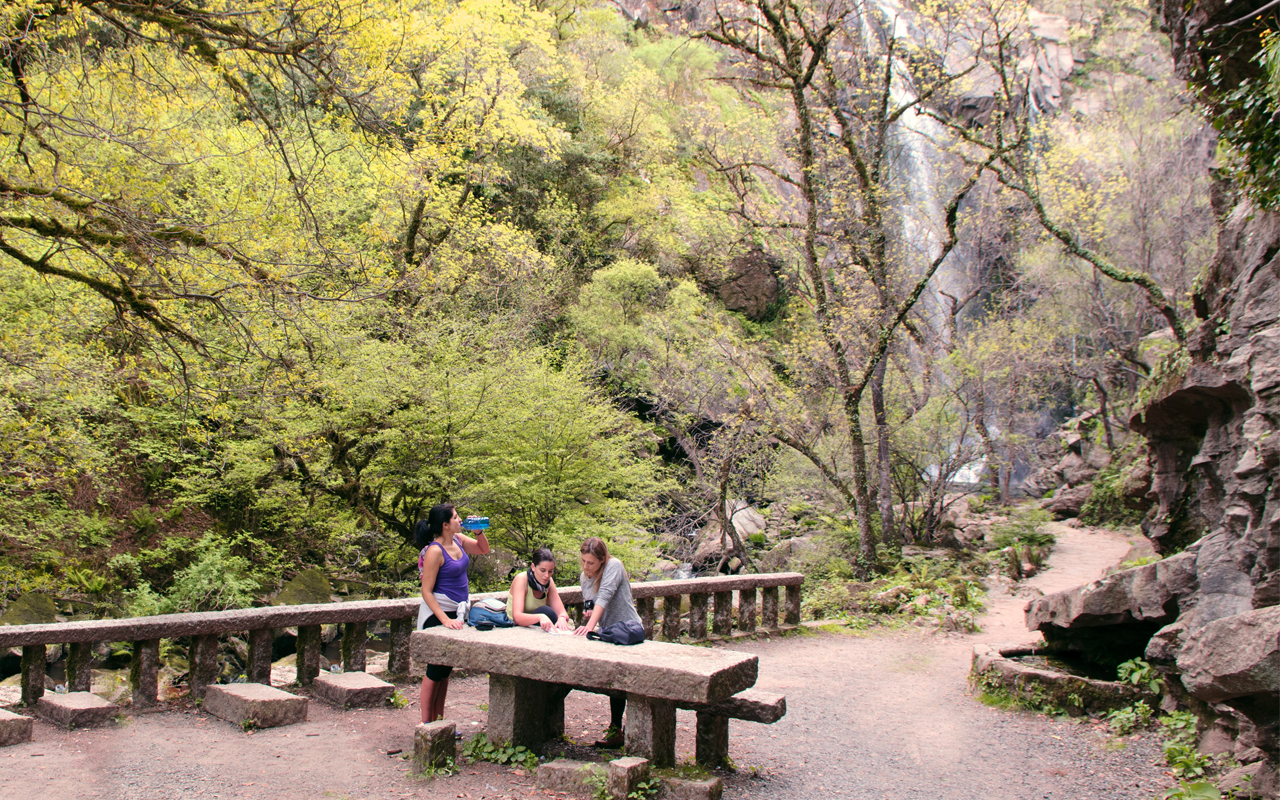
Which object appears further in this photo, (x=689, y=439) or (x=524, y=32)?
(x=524, y=32)

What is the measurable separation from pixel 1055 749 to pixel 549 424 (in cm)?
720

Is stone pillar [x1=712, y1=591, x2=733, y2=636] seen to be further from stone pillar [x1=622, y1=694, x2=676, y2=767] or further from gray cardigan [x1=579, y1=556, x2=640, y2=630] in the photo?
stone pillar [x1=622, y1=694, x2=676, y2=767]

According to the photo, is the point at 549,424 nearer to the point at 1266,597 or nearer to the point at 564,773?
the point at 564,773

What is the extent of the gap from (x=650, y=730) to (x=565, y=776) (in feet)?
1.77

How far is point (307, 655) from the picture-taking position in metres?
6.38

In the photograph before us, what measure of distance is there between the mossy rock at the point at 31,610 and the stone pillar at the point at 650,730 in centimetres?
845

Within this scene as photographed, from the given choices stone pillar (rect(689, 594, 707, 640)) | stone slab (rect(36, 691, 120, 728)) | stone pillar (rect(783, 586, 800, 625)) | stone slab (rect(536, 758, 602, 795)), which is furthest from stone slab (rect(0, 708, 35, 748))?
stone pillar (rect(783, 586, 800, 625))

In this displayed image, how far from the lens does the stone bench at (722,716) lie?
16.2 ft

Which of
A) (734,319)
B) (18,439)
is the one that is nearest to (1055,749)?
(18,439)

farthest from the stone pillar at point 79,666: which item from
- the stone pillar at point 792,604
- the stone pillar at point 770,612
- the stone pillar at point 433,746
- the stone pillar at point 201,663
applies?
the stone pillar at point 792,604

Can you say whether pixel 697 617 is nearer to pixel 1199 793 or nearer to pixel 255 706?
pixel 255 706

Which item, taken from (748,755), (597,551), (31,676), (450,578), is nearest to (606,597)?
(597,551)

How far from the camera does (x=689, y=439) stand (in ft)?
53.0

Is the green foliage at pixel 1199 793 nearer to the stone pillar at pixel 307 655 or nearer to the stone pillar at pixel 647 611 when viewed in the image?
the stone pillar at pixel 647 611
